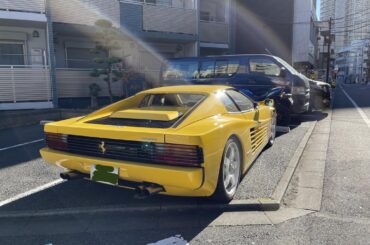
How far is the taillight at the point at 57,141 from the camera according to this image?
127 inches

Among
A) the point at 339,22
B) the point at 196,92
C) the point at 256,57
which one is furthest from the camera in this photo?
the point at 339,22

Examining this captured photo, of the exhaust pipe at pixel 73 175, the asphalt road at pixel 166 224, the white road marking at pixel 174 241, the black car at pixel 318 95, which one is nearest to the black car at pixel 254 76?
the black car at pixel 318 95

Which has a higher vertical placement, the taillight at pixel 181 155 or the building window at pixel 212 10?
the building window at pixel 212 10

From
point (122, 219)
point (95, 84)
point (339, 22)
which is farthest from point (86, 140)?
point (339, 22)

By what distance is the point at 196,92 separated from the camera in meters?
3.81

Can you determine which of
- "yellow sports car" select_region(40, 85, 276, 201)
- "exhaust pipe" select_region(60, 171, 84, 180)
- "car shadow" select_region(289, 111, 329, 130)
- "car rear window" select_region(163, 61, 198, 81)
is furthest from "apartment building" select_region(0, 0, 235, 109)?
"exhaust pipe" select_region(60, 171, 84, 180)

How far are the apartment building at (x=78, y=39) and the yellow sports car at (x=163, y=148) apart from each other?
7.59 meters

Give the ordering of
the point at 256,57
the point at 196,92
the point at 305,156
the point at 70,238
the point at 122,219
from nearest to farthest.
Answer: the point at 70,238
the point at 122,219
the point at 196,92
the point at 305,156
the point at 256,57

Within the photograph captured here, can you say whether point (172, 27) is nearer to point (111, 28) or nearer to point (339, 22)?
point (111, 28)

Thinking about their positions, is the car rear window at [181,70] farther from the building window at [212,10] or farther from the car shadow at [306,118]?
the building window at [212,10]

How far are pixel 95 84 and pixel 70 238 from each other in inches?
365

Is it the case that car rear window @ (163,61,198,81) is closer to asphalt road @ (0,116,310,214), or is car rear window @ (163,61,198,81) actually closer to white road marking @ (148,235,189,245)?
asphalt road @ (0,116,310,214)

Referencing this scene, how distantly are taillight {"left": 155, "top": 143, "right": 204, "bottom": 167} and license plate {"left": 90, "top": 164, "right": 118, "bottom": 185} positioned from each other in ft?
1.66

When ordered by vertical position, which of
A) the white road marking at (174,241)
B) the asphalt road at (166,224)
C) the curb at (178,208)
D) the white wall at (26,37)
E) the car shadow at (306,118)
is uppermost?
the white wall at (26,37)
